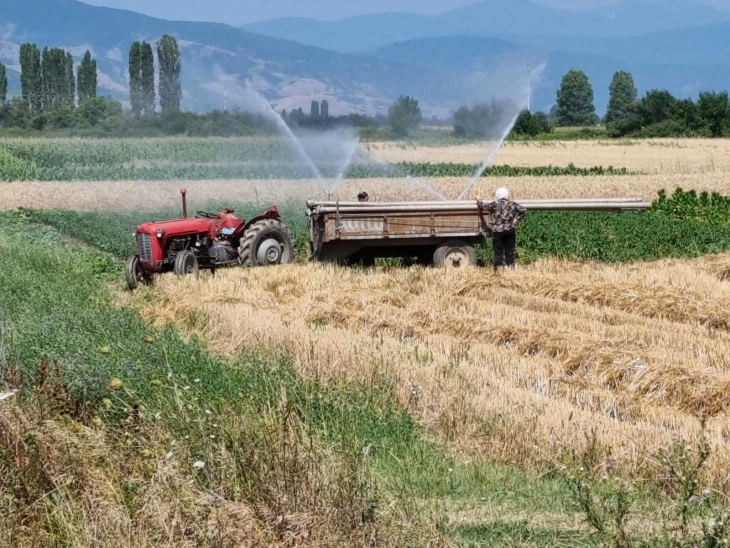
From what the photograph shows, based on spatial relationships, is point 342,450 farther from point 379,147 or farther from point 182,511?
point 379,147

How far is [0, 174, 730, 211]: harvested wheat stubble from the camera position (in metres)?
29.8

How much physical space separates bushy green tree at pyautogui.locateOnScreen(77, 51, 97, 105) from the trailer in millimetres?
89624

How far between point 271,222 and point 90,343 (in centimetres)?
764

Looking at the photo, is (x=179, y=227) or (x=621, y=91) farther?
(x=621, y=91)

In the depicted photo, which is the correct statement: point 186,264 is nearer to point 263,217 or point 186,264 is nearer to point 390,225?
point 263,217

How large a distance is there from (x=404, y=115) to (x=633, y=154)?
37681 mm

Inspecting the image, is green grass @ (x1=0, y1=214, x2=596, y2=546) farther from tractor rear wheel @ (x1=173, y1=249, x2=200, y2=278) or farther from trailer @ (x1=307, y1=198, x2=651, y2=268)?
trailer @ (x1=307, y1=198, x2=651, y2=268)

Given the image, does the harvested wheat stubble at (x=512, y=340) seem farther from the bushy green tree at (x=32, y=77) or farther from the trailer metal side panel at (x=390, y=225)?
the bushy green tree at (x=32, y=77)

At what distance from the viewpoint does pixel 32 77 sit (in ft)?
332

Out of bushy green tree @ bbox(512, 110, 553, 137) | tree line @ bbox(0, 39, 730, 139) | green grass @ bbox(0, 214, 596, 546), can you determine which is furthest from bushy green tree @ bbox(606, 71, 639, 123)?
green grass @ bbox(0, 214, 596, 546)

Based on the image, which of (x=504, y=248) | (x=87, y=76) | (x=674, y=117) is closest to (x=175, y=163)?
(x=504, y=248)

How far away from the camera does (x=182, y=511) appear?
5.51 meters

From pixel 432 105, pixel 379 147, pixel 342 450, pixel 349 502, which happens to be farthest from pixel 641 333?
pixel 379 147

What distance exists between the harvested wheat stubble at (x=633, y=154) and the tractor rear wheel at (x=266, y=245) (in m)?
19.1
